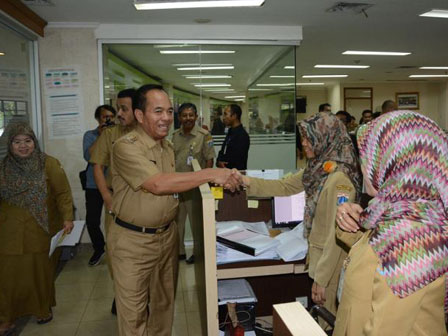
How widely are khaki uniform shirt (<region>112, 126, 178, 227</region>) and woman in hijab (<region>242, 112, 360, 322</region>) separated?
73 cm

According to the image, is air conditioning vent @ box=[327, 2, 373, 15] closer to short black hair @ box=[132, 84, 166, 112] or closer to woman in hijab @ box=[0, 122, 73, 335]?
short black hair @ box=[132, 84, 166, 112]

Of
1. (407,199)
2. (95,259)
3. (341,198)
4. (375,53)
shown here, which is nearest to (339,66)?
(375,53)

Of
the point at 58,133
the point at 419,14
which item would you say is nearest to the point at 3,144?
the point at 58,133

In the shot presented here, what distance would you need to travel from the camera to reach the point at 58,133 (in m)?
4.34

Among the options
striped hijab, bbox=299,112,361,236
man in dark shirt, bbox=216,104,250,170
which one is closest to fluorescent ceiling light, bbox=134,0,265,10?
man in dark shirt, bbox=216,104,250,170

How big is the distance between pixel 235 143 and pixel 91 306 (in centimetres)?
215

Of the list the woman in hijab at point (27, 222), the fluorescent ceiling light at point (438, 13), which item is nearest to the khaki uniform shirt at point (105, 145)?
the woman in hijab at point (27, 222)

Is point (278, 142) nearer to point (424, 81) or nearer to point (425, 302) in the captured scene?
point (425, 302)

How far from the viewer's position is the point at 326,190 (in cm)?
180

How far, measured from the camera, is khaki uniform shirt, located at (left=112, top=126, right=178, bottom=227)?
6.25 feet

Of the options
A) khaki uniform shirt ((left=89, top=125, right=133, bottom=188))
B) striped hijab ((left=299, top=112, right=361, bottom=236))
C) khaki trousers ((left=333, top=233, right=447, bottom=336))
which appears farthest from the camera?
khaki uniform shirt ((left=89, top=125, right=133, bottom=188))

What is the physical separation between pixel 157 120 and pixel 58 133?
2778mm

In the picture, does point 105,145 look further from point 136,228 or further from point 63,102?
point 63,102

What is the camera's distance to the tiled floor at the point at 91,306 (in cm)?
270
